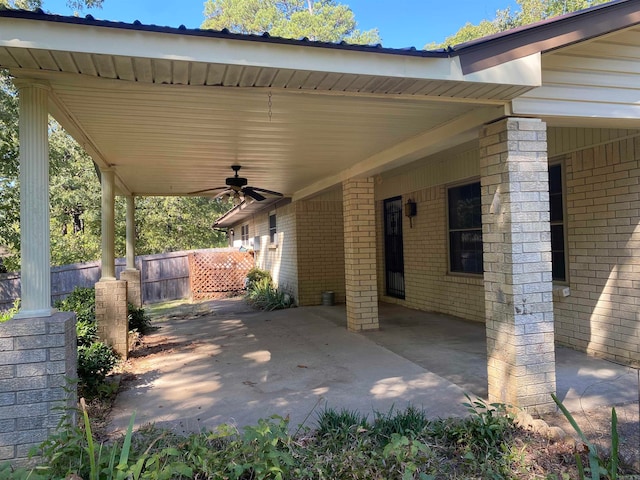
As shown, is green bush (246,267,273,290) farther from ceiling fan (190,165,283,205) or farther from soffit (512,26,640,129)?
soffit (512,26,640,129)

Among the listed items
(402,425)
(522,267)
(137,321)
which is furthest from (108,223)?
(522,267)

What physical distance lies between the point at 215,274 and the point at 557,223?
41.1 feet

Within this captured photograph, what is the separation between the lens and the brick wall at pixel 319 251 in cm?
1152

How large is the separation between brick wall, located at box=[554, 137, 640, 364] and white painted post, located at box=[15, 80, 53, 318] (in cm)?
594

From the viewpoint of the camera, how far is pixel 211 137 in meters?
5.38

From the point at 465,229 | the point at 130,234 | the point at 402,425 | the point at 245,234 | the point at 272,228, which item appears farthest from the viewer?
the point at 245,234

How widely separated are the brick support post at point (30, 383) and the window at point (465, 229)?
21.6ft

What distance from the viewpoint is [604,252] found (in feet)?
17.7

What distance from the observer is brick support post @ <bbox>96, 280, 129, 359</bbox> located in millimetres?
6336

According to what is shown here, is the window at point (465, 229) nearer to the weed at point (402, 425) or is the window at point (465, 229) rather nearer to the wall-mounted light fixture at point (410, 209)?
the wall-mounted light fixture at point (410, 209)

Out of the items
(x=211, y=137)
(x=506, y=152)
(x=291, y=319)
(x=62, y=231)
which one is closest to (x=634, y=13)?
(x=506, y=152)

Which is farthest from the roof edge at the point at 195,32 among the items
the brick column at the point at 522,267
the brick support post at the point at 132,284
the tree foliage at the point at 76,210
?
the tree foliage at the point at 76,210

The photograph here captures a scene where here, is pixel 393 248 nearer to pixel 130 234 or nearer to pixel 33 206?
pixel 130 234

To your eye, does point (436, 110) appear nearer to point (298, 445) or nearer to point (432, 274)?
point (298, 445)
